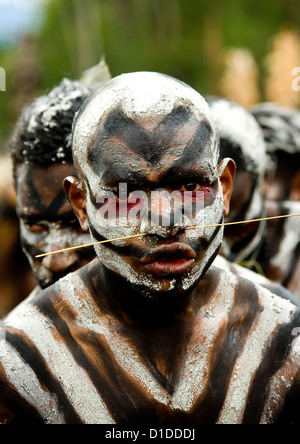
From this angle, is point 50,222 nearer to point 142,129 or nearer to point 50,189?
point 50,189

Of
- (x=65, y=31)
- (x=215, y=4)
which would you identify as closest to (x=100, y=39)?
(x=65, y=31)

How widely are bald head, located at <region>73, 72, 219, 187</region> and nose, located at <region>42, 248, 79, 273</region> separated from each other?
0.87 metres

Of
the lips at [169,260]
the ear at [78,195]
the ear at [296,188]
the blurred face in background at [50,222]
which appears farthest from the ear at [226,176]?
the ear at [296,188]

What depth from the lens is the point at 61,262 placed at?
10.6 feet

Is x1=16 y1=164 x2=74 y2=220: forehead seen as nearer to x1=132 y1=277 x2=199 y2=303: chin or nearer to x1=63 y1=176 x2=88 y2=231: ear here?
x1=63 y1=176 x2=88 y2=231: ear

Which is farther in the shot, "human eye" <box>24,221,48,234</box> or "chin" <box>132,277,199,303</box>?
"human eye" <box>24,221,48,234</box>

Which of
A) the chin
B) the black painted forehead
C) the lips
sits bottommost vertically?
the chin

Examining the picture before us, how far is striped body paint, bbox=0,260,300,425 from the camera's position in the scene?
245cm

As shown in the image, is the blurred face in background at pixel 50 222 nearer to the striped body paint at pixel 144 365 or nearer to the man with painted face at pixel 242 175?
the striped body paint at pixel 144 365

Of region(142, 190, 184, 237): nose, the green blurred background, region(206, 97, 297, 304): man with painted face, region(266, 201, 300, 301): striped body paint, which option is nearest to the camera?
region(142, 190, 184, 237): nose

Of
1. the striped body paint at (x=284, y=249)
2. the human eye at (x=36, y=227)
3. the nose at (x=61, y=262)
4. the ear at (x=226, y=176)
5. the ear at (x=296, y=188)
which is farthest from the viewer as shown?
the ear at (x=296, y=188)

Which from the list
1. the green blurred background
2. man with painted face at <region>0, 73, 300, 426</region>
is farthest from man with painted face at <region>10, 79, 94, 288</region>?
the green blurred background

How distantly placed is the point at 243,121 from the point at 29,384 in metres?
2.06

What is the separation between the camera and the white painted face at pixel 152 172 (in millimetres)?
2275
